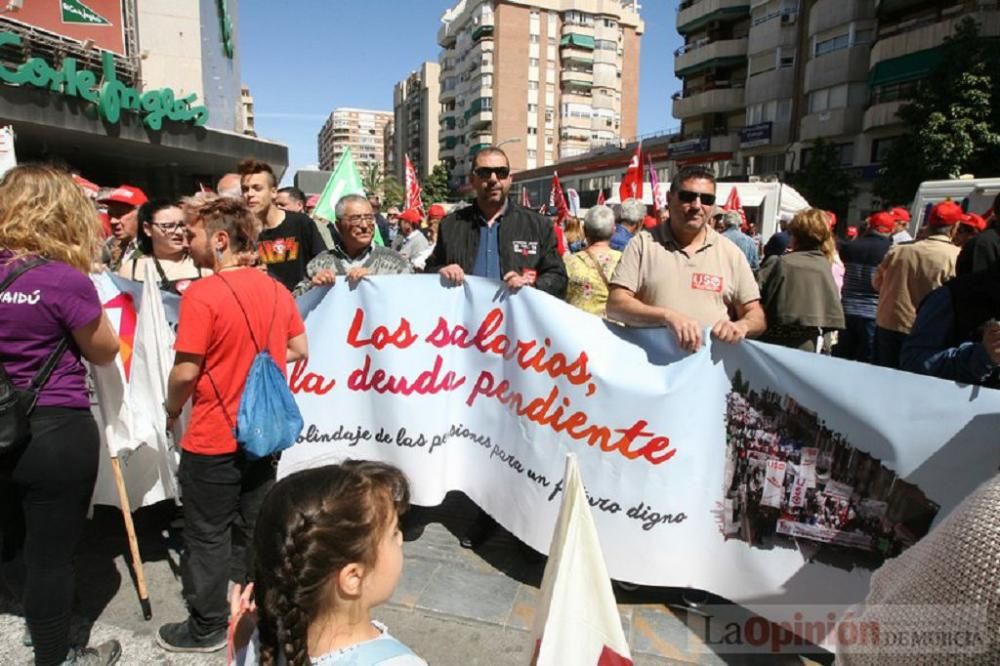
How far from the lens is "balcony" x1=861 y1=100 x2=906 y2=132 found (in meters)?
28.8

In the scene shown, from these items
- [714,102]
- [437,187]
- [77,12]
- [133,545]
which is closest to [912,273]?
[133,545]

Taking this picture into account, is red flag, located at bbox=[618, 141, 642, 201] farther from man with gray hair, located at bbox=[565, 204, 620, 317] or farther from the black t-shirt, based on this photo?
the black t-shirt

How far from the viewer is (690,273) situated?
9.95 feet

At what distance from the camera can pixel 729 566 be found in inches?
106

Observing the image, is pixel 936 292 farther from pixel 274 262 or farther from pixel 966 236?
pixel 274 262

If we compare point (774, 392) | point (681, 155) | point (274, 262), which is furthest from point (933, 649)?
point (681, 155)

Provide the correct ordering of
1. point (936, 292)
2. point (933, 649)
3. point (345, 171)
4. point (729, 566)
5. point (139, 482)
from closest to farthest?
point (933, 649) < point (936, 292) < point (729, 566) < point (139, 482) < point (345, 171)

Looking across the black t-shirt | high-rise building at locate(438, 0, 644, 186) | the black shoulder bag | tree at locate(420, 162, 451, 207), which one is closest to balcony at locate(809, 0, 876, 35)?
the black t-shirt

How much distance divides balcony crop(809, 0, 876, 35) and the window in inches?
23.0

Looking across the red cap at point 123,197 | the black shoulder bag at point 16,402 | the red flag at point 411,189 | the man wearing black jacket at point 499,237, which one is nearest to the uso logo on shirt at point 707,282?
the man wearing black jacket at point 499,237

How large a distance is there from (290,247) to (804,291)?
3536 millimetres

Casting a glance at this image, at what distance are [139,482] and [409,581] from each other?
1.54m

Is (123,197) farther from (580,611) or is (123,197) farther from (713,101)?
(713,101)

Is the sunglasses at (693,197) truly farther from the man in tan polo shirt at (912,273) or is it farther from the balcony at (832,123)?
the balcony at (832,123)
